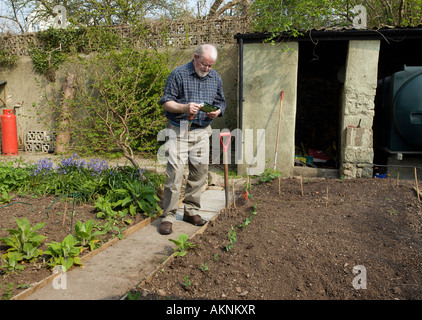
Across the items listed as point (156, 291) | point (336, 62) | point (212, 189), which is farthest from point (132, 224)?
point (336, 62)

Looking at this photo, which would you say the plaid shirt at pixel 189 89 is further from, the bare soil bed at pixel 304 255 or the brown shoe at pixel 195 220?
the bare soil bed at pixel 304 255

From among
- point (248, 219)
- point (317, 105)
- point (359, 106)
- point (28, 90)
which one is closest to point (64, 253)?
point (248, 219)

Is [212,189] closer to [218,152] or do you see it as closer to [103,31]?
[218,152]

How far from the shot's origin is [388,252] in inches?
114

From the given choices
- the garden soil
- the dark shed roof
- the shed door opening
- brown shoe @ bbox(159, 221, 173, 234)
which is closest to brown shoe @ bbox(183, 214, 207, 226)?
the garden soil

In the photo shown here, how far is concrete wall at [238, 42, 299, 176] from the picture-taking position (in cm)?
625

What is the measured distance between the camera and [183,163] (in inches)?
145

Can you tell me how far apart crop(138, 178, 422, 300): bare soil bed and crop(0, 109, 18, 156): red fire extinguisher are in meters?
6.92

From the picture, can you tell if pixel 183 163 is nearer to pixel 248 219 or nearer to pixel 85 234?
pixel 248 219

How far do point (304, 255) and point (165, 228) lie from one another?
1.48 metres

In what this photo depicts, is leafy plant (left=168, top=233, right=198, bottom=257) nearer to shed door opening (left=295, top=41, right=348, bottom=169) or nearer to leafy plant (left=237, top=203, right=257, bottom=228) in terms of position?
leafy plant (left=237, top=203, right=257, bottom=228)

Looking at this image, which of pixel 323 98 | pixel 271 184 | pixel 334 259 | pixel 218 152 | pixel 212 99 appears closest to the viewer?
pixel 334 259

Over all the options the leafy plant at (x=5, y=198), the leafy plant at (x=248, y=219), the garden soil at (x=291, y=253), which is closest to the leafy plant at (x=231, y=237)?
the garden soil at (x=291, y=253)

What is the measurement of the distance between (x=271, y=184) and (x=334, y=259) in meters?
2.61
